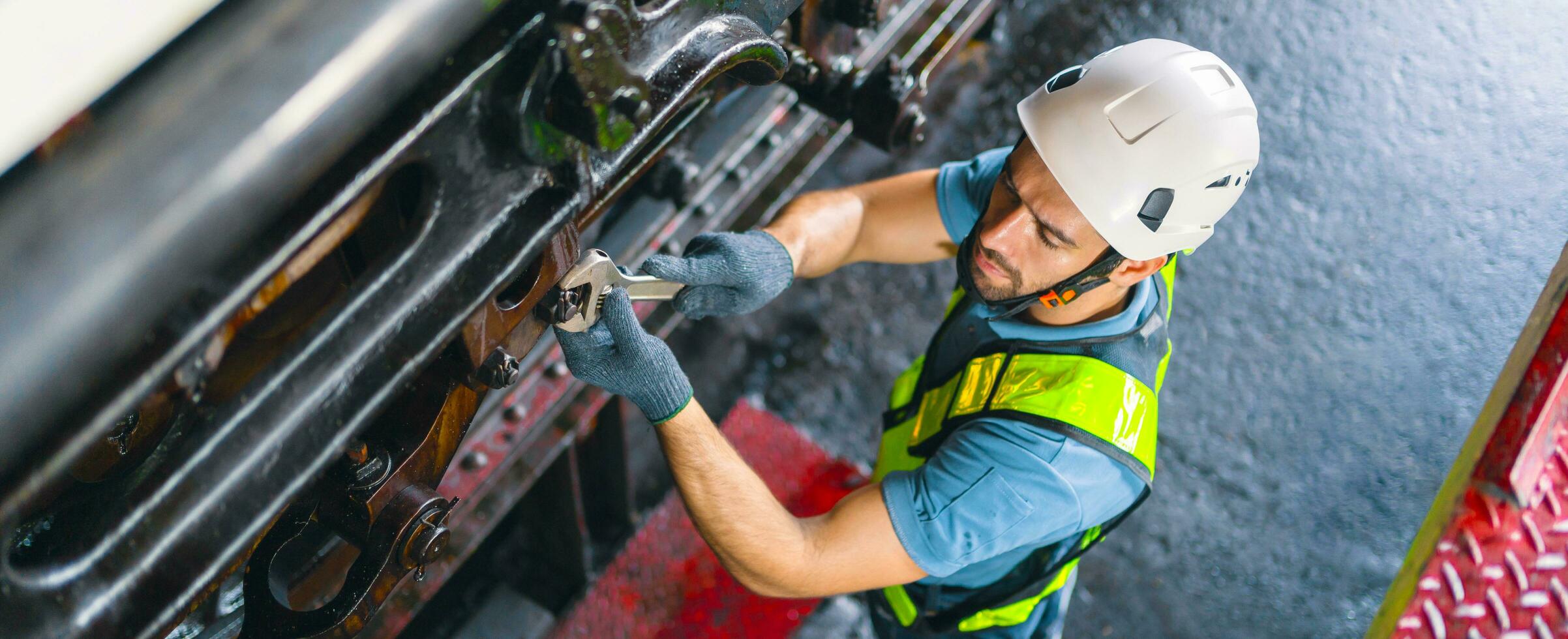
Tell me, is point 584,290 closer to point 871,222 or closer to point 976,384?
point 976,384

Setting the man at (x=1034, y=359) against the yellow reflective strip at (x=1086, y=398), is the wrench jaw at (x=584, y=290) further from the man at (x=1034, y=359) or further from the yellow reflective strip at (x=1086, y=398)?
the yellow reflective strip at (x=1086, y=398)

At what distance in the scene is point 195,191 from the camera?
0.81 meters

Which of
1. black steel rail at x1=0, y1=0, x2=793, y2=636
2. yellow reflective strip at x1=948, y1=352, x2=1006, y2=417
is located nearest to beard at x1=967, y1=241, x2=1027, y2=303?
yellow reflective strip at x1=948, y1=352, x2=1006, y2=417

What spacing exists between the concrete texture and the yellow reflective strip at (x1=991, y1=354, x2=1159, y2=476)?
3.71 feet

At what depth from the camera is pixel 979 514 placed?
1700mm

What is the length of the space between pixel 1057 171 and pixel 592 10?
1009mm

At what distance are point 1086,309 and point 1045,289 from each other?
15cm

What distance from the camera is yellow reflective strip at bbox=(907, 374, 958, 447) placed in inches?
79.1

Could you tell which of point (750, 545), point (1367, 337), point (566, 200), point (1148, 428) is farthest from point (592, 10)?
point (1367, 337)

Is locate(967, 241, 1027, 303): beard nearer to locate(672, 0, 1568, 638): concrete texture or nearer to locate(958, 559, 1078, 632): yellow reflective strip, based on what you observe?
locate(958, 559, 1078, 632): yellow reflective strip

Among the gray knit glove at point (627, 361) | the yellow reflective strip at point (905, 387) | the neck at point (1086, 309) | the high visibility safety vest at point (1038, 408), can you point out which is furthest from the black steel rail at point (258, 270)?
the yellow reflective strip at point (905, 387)

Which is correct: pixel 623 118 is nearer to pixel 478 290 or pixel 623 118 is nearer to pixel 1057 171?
pixel 478 290

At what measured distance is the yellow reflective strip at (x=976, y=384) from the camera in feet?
6.23

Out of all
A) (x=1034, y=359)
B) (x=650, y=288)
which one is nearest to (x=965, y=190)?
(x=1034, y=359)
